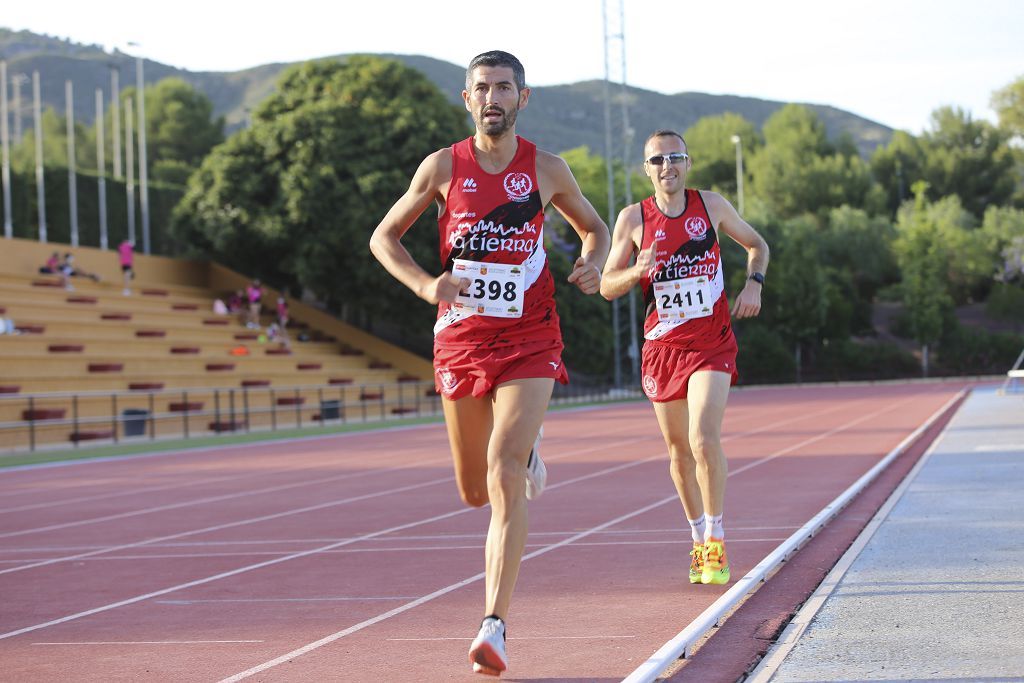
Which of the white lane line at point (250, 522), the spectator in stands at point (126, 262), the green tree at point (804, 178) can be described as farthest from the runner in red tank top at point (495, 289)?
the green tree at point (804, 178)

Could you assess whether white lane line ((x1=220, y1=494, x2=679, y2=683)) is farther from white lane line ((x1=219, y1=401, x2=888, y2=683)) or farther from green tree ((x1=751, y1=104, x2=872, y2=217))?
green tree ((x1=751, y1=104, x2=872, y2=217))

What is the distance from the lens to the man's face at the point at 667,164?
695 cm

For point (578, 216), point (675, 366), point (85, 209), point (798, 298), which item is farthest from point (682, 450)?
point (798, 298)

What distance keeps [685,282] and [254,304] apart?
3288cm

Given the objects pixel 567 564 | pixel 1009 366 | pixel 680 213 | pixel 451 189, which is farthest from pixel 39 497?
pixel 1009 366

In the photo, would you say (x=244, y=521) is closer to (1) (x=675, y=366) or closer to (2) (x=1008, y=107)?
(1) (x=675, y=366)

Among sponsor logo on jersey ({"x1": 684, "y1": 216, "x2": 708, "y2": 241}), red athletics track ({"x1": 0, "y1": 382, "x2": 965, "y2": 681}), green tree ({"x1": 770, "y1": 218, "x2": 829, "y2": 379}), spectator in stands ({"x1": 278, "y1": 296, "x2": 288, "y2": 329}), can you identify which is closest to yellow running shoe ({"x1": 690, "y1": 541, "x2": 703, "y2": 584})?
red athletics track ({"x1": 0, "y1": 382, "x2": 965, "y2": 681})

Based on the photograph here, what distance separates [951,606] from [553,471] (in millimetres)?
10094

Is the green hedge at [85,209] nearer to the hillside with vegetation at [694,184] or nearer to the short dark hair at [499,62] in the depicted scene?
the hillside with vegetation at [694,184]

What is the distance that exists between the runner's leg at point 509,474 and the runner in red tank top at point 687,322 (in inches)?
74.8

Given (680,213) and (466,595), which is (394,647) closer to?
(466,595)

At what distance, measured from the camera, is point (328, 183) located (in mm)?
41438

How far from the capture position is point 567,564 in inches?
311

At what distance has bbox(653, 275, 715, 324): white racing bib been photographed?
6.94 meters
